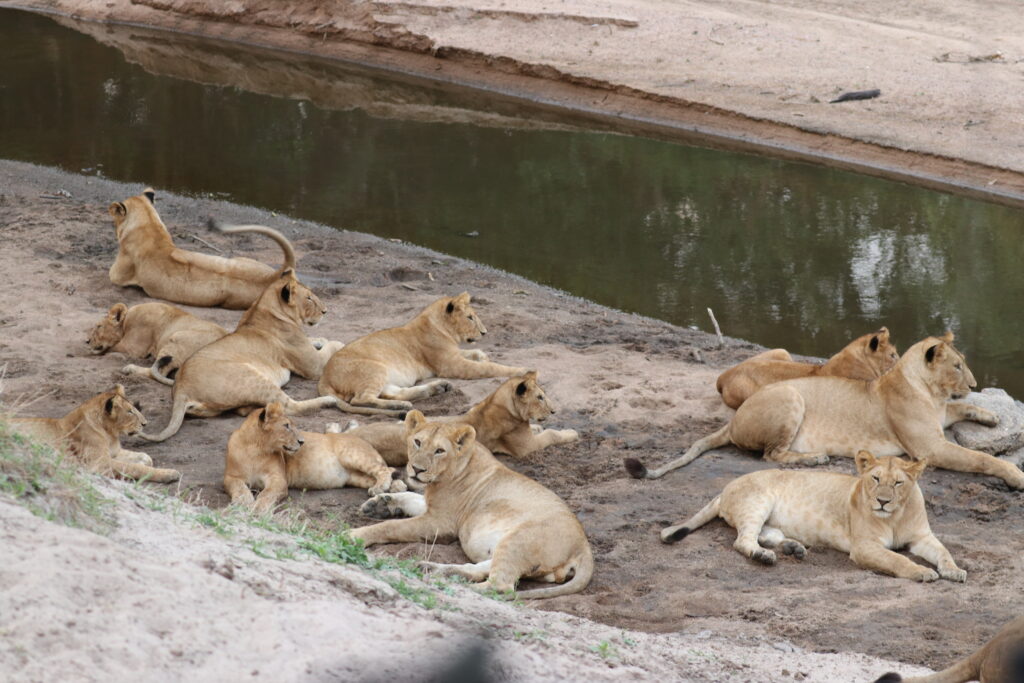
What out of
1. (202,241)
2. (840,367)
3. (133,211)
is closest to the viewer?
(840,367)

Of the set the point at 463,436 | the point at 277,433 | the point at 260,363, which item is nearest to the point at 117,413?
the point at 277,433

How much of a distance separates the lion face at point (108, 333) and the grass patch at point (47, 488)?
14.8 ft

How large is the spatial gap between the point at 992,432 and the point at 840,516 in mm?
1937

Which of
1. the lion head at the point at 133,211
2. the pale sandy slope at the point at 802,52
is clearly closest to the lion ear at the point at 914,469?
the lion head at the point at 133,211

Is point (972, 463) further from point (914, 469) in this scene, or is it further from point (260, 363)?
point (260, 363)

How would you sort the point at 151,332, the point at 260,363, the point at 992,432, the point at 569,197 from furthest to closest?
the point at 569,197 → the point at 151,332 → the point at 260,363 → the point at 992,432

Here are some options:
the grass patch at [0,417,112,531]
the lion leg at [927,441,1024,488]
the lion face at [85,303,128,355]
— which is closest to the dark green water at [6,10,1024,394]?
the lion leg at [927,441,1024,488]

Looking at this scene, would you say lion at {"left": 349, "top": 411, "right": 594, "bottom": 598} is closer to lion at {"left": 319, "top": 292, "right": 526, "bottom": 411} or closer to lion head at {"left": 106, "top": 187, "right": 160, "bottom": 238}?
lion at {"left": 319, "top": 292, "right": 526, "bottom": 411}

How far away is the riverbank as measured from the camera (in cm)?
1748

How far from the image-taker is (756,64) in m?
19.8

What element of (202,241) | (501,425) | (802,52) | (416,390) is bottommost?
(202,241)

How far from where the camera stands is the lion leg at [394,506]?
697cm

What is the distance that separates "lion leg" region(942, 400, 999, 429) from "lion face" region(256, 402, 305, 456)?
13.2 feet

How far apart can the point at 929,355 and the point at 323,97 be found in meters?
15.3
